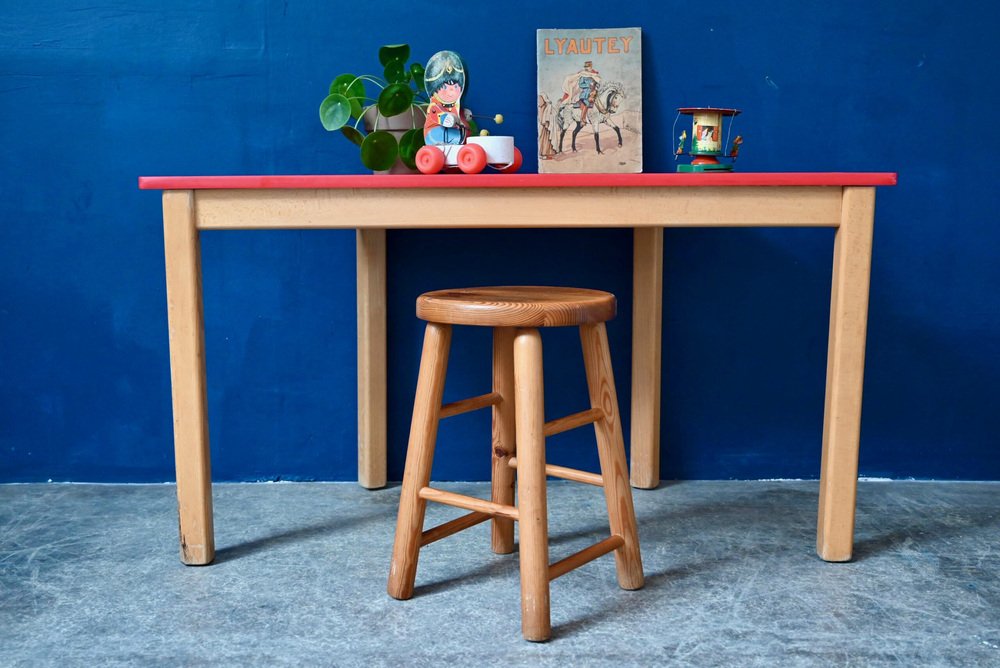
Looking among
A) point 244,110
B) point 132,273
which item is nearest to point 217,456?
point 132,273

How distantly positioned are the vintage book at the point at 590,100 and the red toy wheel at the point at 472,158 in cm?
45

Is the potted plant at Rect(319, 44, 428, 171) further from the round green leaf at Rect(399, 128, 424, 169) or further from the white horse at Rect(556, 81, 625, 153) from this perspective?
the white horse at Rect(556, 81, 625, 153)

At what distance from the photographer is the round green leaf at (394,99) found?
77.0 inches

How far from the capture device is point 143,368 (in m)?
2.38

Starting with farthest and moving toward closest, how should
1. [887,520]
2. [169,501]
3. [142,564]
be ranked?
[169,501]
[887,520]
[142,564]

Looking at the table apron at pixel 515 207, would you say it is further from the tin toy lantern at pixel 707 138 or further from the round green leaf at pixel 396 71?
the round green leaf at pixel 396 71

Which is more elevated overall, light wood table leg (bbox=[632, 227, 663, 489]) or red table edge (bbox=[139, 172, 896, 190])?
red table edge (bbox=[139, 172, 896, 190])

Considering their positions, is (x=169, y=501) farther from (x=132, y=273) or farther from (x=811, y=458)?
(x=811, y=458)

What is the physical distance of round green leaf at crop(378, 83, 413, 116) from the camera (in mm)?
1955

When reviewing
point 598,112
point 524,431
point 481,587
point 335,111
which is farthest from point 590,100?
point 481,587

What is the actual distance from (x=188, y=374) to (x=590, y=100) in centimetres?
113

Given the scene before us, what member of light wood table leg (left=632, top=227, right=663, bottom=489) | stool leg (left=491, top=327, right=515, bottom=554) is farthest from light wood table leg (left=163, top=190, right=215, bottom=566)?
light wood table leg (left=632, top=227, right=663, bottom=489)

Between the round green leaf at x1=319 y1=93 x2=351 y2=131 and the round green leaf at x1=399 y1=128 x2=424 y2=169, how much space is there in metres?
0.13

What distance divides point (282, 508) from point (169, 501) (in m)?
0.28
